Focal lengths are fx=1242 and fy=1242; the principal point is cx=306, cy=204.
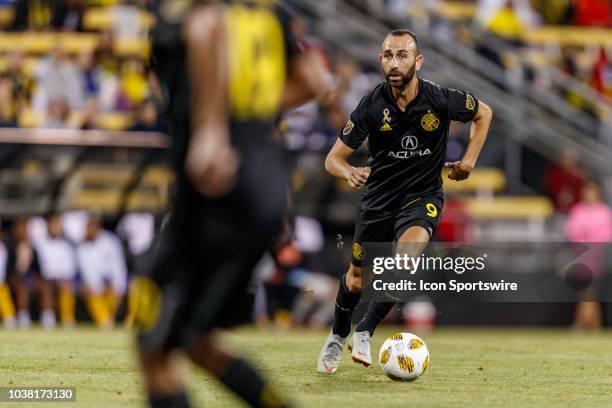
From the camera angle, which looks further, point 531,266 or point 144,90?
point 144,90

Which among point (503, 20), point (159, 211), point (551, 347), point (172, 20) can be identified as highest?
point (503, 20)

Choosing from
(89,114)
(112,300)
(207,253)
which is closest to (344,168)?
(207,253)

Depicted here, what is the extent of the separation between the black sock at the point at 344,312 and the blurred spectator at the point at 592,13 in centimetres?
1482

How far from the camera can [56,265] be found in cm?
1769

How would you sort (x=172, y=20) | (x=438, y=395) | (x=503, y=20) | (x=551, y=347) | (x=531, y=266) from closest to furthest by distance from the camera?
(x=172, y=20) → (x=438, y=395) → (x=551, y=347) → (x=531, y=266) → (x=503, y=20)

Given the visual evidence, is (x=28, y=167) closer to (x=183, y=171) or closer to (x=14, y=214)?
(x=14, y=214)

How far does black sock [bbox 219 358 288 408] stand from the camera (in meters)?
5.25

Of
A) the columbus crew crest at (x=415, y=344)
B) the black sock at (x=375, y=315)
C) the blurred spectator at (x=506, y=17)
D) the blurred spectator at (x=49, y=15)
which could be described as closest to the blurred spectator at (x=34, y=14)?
the blurred spectator at (x=49, y=15)

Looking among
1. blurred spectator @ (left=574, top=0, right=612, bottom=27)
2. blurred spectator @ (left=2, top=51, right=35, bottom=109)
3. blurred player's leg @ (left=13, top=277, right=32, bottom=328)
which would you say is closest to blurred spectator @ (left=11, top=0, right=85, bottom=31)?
blurred spectator @ (left=2, top=51, right=35, bottom=109)

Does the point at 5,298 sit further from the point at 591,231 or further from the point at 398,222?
the point at 398,222

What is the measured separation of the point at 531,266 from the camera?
56.6 feet

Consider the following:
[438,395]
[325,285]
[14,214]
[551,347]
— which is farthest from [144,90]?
[438,395]

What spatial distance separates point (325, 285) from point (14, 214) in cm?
456

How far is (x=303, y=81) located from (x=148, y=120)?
13133 millimetres
